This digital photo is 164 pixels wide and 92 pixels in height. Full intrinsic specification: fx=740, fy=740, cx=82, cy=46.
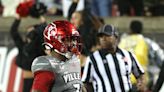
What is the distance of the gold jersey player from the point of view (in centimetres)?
586

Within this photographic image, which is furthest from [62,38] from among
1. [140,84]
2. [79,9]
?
[79,9]

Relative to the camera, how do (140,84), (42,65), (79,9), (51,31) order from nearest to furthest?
(42,65) < (51,31) < (140,84) < (79,9)

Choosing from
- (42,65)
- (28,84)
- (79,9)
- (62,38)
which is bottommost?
(42,65)

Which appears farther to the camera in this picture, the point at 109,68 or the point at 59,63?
the point at 109,68

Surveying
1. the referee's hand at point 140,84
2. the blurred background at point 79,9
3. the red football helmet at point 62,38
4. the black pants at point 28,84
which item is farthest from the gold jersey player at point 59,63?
the blurred background at point 79,9

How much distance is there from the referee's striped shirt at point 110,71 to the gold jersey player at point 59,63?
6.47 ft

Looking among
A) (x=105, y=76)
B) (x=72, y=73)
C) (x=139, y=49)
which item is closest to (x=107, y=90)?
(x=105, y=76)

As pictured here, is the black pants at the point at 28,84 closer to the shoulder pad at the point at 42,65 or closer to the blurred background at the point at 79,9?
the blurred background at the point at 79,9

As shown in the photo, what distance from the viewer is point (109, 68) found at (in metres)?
8.18

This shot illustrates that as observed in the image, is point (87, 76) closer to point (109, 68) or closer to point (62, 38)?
point (109, 68)

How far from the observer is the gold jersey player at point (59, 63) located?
5864 millimetres

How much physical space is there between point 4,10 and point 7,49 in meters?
0.83

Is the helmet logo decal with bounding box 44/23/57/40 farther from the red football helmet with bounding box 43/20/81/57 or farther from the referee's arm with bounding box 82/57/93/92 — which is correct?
the referee's arm with bounding box 82/57/93/92

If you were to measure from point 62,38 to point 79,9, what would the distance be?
6150mm
